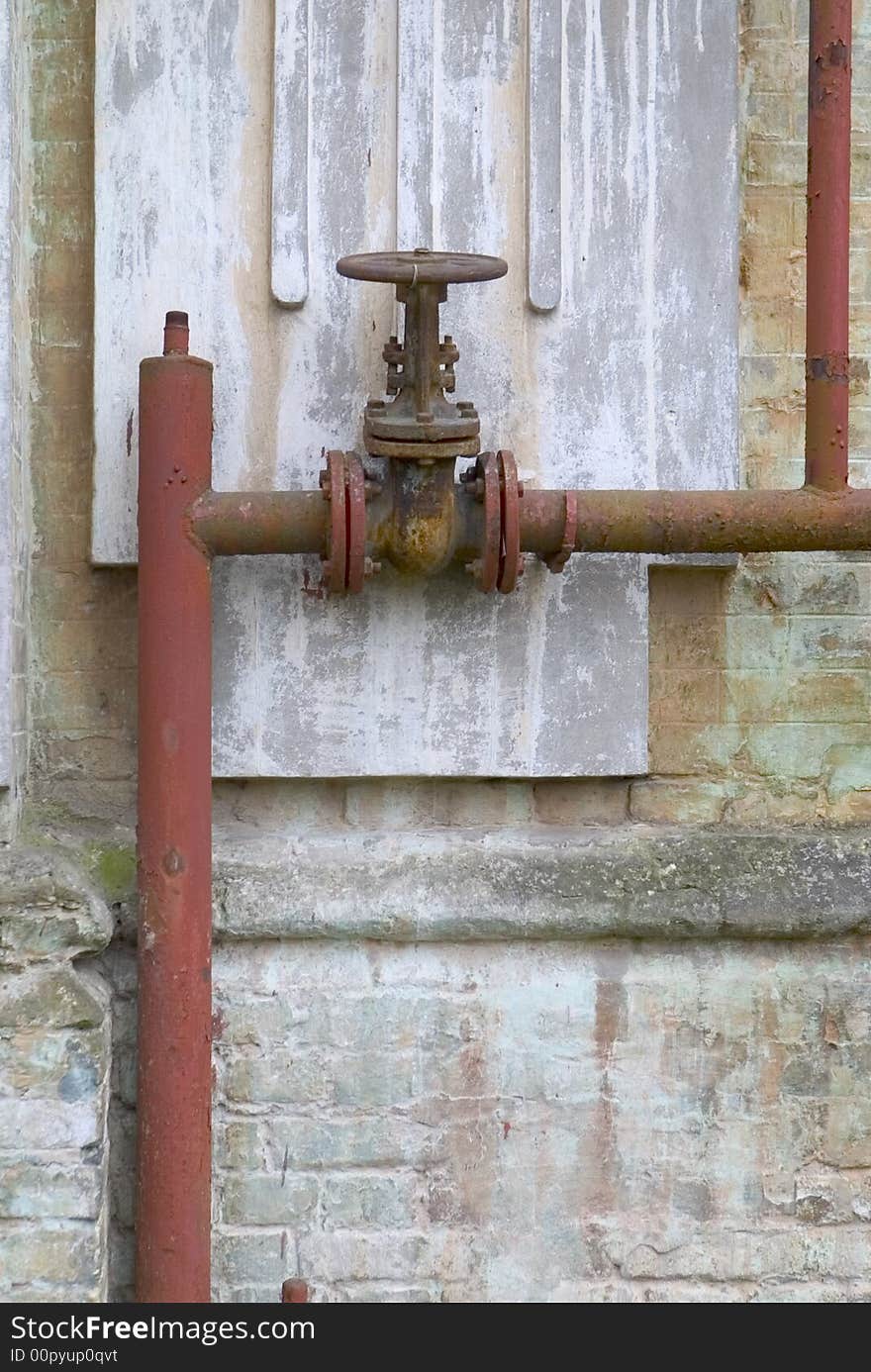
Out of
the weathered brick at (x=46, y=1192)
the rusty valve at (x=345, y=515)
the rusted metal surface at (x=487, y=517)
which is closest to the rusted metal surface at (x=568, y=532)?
the rusted metal surface at (x=487, y=517)

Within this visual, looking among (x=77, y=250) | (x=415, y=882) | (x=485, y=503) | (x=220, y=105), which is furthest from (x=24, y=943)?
(x=220, y=105)

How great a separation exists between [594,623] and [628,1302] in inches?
50.9

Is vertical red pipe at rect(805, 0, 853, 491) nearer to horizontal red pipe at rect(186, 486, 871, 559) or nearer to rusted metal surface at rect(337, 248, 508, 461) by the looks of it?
horizontal red pipe at rect(186, 486, 871, 559)

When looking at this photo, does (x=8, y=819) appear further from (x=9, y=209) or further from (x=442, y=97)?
(x=442, y=97)

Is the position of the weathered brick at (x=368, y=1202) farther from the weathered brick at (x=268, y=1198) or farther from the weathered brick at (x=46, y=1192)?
the weathered brick at (x=46, y=1192)

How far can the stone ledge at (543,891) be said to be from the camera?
2688 mm

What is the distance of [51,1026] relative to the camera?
2.50 m

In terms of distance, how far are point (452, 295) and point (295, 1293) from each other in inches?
73.4

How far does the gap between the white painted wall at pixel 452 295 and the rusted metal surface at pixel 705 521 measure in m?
0.17

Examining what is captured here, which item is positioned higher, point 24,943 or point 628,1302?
point 24,943

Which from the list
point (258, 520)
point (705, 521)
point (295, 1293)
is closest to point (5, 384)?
point (258, 520)

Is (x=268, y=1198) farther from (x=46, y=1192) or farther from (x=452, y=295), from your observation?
(x=452, y=295)

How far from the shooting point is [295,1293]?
8.60 feet

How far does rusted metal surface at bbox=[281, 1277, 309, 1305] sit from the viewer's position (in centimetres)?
262
